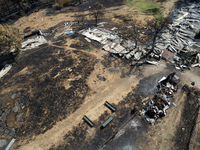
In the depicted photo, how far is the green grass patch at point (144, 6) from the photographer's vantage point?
3966 centimetres

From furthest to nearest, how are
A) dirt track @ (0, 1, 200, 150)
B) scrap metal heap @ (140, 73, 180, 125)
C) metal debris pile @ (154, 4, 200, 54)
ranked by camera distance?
1. metal debris pile @ (154, 4, 200, 54)
2. scrap metal heap @ (140, 73, 180, 125)
3. dirt track @ (0, 1, 200, 150)

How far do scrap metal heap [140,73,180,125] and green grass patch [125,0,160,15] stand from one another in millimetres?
29424

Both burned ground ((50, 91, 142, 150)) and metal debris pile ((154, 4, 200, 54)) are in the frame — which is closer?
burned ground ((50, 91, 142, 150))

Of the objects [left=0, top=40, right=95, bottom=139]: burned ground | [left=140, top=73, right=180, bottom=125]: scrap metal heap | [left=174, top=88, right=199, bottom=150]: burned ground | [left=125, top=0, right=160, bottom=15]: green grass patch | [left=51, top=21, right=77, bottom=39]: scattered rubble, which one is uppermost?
[left=125, top=0, right=160, bottom=15]: green grass patch

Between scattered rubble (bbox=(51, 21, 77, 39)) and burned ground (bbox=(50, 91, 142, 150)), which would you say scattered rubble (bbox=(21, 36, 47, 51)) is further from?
burned ground (bbox=(50, 91, 142, 150))

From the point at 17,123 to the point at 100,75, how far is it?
51.9 ft

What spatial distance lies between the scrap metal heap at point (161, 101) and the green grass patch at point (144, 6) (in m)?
29.4

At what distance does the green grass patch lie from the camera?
39656 millimetres

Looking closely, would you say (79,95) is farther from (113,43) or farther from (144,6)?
(144,6)

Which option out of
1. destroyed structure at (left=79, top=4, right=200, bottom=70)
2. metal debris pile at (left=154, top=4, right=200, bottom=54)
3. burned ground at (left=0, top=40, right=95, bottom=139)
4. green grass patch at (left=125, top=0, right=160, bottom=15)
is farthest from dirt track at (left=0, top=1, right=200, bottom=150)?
green grass patch at (left=125, top=0, right=160, bottom=15)

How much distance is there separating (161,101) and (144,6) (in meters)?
39.9

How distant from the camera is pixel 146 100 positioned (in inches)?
738

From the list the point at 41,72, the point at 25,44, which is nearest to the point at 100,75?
the point at 41,72

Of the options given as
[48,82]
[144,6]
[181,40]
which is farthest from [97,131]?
[144,6]
